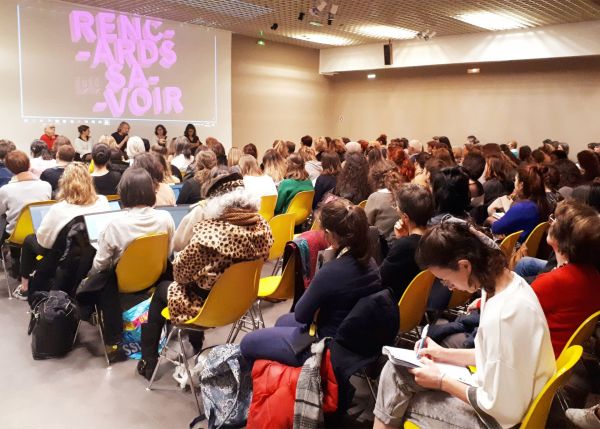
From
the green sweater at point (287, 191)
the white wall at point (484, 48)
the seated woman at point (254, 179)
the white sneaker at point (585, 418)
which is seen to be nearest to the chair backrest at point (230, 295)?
the white sneaker at point (585, 418)

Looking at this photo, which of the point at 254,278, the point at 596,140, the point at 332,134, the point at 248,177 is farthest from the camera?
the point at 332,134

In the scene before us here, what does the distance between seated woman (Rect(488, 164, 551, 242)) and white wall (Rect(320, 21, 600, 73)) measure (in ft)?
24.3

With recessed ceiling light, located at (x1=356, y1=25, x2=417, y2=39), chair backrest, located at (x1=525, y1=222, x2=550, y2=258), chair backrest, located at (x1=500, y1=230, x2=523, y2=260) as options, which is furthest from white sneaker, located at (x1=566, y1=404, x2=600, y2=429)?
recessed ceiling light, located at (x1=356, y1=25, x2=417, y2=39)

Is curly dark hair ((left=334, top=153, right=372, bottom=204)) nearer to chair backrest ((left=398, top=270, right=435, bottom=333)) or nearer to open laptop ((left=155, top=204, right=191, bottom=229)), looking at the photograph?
open laptop ((left=155, top=204, right=191, bottom=229))

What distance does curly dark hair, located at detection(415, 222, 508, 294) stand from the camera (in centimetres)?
176

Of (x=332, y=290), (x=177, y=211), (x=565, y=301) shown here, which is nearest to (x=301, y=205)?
(x=177, y=211)

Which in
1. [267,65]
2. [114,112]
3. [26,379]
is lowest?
[26,379]

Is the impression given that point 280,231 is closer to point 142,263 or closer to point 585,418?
point 142,263

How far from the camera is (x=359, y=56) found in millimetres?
13781

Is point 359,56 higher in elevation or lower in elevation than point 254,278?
higher

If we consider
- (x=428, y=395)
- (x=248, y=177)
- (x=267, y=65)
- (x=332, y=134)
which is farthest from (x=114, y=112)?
(x=428, y=395)

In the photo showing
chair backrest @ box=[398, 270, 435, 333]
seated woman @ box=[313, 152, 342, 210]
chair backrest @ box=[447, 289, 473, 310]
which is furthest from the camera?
seated woman @ box=[313, 152, 342, 210]

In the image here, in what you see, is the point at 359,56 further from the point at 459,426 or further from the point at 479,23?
the point at 459,426

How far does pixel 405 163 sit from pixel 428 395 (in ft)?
15.6
